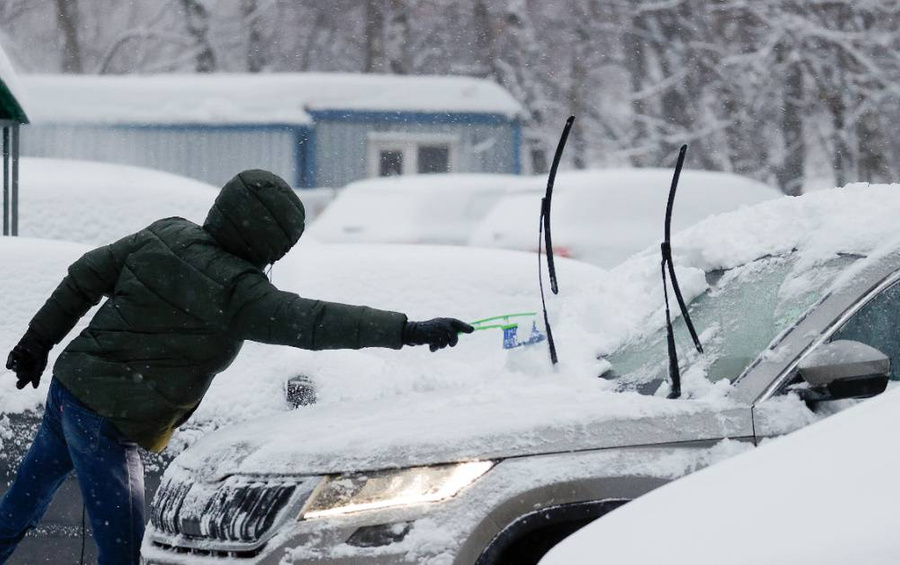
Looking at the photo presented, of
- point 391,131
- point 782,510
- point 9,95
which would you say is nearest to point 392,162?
point 391,131

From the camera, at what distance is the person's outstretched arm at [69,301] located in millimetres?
4168

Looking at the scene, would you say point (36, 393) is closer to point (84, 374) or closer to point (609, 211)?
point (84, 374)

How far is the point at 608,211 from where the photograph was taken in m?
12.9

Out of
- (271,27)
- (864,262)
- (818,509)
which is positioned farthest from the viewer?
(271,27)

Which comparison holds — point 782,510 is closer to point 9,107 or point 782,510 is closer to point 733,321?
point 733,321

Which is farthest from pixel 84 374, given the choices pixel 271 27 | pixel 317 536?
pixel 271 27

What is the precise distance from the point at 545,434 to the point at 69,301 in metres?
1.78

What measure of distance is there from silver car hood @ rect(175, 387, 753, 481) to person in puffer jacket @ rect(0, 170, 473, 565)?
19.8 inches

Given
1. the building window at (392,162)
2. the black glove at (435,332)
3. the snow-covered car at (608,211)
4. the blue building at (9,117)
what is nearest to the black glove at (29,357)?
the black glove at (435,332)

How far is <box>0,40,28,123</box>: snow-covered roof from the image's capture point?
26.7ft

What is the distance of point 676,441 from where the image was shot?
10.6 ft

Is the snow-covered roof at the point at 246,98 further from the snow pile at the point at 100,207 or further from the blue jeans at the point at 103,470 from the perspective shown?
the blue jeans at the point at 103,470

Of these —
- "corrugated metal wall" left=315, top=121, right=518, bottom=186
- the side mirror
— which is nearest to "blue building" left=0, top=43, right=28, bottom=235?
the side mirror

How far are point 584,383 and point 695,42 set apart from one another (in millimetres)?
20725
